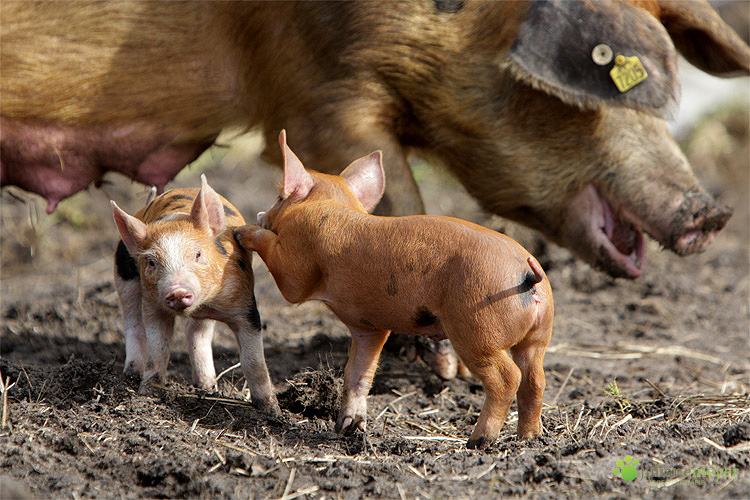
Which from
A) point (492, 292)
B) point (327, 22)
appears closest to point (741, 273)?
point (327, 22)

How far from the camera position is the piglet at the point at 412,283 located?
2.49 m

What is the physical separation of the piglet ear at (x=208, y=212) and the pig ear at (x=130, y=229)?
0.18 metres

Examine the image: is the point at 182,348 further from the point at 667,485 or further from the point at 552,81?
the point at 667,485

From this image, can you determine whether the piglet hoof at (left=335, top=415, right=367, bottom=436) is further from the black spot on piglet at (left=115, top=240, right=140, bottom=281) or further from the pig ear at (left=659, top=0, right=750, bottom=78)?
the pig ear at (left=659, top=0, right=750, bottom=78)

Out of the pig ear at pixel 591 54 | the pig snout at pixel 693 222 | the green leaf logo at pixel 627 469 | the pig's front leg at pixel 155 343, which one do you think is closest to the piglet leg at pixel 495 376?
the green leaf logo at pixel 627 469

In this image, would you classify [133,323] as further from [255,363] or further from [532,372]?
[532,372]

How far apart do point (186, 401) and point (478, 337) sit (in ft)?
4.02

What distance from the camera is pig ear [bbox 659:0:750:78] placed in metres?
4.25

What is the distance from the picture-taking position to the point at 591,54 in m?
3.62

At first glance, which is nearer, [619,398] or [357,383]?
[357,383]

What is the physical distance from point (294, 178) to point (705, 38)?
2647 mm

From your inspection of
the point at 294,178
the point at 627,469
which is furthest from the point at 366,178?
the point at 627,469

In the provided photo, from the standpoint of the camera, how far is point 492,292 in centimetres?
246

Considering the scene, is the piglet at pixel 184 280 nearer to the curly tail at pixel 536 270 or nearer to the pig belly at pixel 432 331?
the pig belly at pixel 432 331
